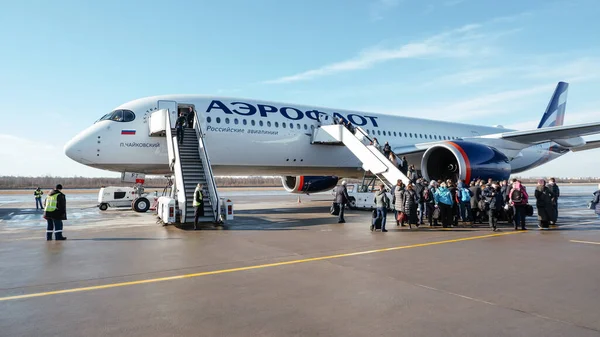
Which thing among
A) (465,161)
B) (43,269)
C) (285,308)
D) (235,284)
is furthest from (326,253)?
(465,161)

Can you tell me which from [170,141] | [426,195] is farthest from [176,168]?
[426,195]

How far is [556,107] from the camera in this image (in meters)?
24.0

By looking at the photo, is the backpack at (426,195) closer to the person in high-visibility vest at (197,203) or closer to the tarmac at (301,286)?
the tarmac at (301,286)

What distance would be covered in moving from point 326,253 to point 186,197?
17.7 ft

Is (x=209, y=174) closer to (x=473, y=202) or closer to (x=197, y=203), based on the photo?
(x=197, y=203)

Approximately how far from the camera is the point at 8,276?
5.41m

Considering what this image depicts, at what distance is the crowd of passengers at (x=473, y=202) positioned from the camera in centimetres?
1020

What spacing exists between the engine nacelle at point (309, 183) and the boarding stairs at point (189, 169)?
7.35m

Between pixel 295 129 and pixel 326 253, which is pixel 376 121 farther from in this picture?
pixel 326 253

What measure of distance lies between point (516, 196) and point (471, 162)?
137 inches

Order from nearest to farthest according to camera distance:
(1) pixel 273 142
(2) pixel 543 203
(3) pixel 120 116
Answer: (2) pixel 543 203 → (3) pixel 120 116 → (1) pixel 273 142

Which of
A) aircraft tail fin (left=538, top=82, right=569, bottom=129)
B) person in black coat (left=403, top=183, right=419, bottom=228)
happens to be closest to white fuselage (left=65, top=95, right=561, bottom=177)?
person in black coat (left=403, top=183, right=419, bottom=228)

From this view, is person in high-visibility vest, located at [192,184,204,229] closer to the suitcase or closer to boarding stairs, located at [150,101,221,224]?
boarding stairs, located at [150,101,221,224]

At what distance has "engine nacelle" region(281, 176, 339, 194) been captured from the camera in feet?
65.1
